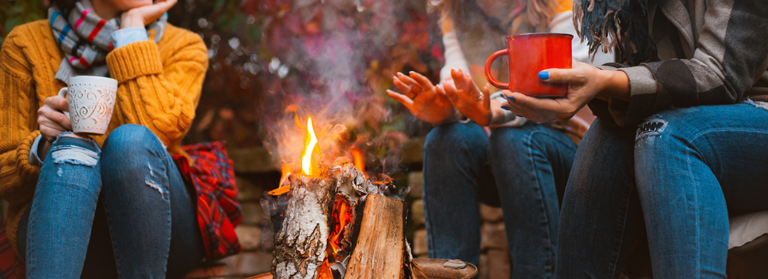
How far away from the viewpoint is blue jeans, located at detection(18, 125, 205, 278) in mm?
1165

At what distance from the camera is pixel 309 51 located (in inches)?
113

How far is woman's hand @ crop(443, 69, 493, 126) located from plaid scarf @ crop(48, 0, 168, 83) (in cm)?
114

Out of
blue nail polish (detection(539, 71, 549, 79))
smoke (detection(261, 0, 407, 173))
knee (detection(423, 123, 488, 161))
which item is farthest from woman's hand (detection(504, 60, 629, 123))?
smoke (detection(261, 0, 407, 173))

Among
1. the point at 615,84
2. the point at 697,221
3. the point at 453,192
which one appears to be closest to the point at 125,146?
the point at 453,192

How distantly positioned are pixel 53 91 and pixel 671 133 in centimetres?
177

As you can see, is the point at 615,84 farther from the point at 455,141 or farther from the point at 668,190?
the point at 455,141

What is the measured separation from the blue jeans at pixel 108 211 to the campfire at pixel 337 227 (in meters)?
0.42

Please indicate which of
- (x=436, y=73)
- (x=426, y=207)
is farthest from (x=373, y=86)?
(x=426, y=207)

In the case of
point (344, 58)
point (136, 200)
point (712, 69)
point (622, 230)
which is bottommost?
point (622, 230)

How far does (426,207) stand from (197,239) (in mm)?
722

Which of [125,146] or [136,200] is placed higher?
[125,146]

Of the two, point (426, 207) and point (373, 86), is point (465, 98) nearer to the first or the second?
point (426, 207)

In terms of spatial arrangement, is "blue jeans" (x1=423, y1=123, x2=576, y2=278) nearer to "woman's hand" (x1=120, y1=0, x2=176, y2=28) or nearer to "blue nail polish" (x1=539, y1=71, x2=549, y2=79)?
"blue nail polish" (x1=539, y1=71, x2=549, y2=79)

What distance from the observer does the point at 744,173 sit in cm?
96
